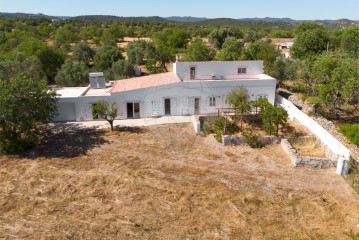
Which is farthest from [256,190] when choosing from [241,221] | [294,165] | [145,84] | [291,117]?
[145,84]

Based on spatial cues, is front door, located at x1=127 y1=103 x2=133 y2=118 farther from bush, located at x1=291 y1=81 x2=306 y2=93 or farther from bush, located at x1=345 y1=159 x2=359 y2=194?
bush, located at x1=291 y1=81 x2=306 y2=93

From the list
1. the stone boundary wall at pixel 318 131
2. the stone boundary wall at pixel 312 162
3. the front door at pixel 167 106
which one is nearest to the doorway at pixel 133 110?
the front door at pixel 167 106

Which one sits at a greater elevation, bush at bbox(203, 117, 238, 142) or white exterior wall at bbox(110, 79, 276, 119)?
white exterior wall at bbox(110, 79, 276, 119)

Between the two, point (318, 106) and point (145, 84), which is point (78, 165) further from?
point (318, 106)

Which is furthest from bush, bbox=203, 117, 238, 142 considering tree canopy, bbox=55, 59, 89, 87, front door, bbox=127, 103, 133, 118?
tree canopy, bbox=55, 59, 89, 87

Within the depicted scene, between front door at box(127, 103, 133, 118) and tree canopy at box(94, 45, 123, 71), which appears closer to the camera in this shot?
front door at box(127, 103, 133, 118)

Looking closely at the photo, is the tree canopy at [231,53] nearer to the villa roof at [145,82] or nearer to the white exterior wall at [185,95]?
the villa roof at [145,82]
